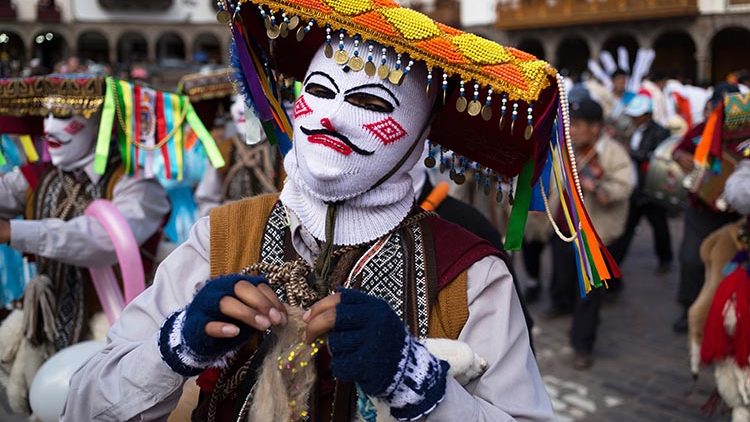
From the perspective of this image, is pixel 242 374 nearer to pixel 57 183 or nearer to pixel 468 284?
pixel 468 284

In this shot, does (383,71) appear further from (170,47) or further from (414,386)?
(170,47)

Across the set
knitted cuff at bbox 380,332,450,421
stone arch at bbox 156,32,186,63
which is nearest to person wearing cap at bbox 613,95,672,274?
knitted cuff at bbox 380,332,450,421

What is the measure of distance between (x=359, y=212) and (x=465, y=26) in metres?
32.8

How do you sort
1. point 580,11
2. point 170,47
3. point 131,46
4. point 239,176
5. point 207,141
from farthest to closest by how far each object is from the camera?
point 170,47 → point 131,46 → point 580,11 → point 239,176 → point 207,141

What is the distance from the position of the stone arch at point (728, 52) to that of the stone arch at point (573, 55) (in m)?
5.63

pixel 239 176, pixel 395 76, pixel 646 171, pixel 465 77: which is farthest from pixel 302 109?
pixel 646 171

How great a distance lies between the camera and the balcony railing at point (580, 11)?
25938 millimetres

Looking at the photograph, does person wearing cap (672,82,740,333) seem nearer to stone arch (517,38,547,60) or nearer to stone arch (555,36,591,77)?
stone arch (517,38,547,60)

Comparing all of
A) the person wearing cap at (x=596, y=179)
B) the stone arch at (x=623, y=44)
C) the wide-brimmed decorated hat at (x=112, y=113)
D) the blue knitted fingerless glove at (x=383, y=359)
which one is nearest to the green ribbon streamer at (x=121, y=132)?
the wide-brimmed decorated hat at (x=112, y=113)

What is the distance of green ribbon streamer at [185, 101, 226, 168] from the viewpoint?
11.9 feet

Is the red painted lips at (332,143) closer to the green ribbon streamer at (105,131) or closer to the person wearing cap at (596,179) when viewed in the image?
the green ribbon streamer at (105,131)

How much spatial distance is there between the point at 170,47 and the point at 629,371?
39.6 metres

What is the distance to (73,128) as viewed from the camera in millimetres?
3498

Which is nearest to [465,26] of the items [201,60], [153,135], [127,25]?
[201,60]
